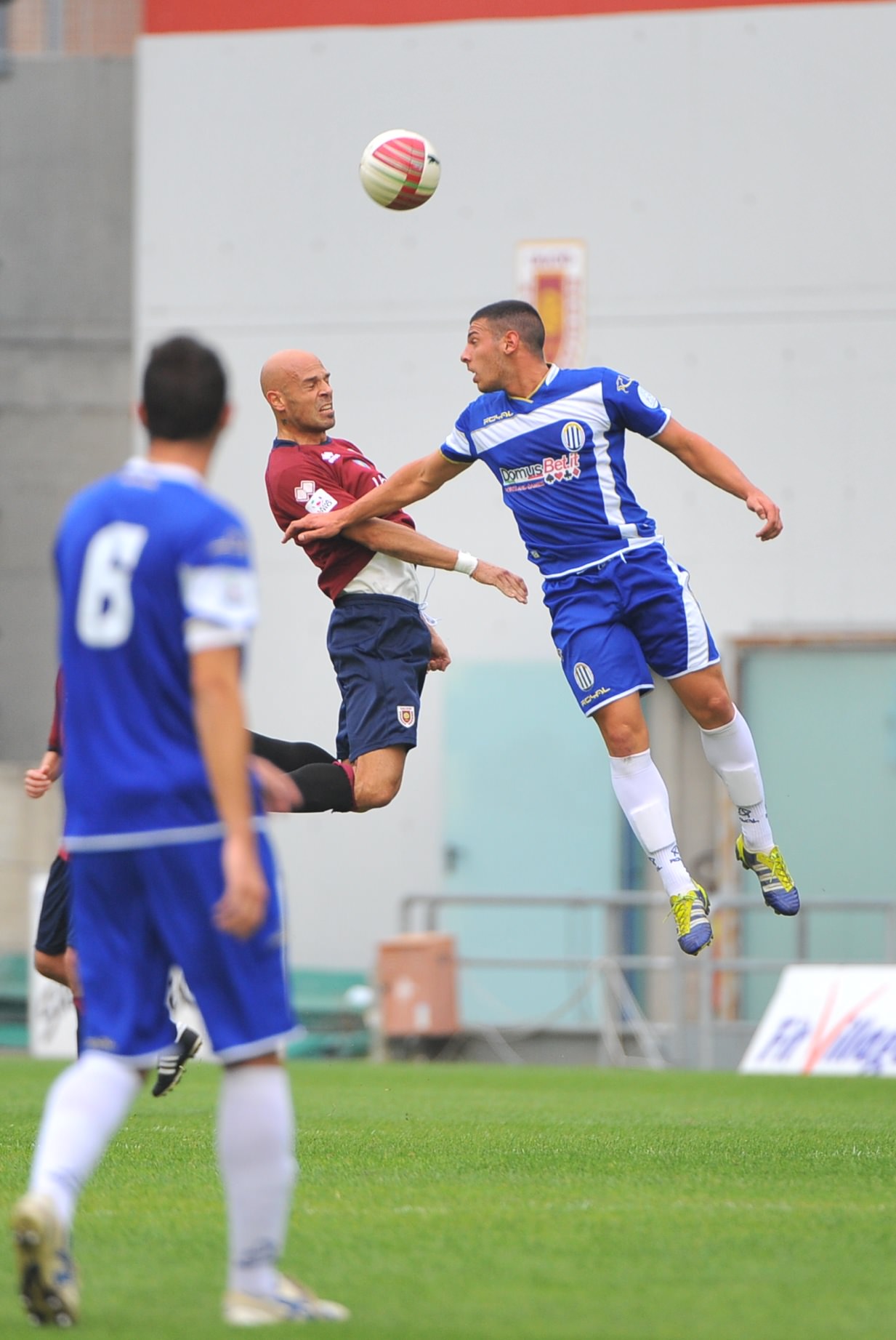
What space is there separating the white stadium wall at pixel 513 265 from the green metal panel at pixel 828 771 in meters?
0.51

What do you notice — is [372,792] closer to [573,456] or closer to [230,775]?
[573,456]

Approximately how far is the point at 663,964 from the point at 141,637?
13.7 meters

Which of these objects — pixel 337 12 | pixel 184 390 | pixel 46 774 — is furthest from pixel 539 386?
pixel 337 12

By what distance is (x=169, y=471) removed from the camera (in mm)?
4352

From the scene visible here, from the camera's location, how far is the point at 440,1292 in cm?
460

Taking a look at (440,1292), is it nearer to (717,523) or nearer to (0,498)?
(717,523)

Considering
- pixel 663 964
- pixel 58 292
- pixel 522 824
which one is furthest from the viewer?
pixel 58 292

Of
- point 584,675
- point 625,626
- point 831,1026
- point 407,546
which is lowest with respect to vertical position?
point 831,1026

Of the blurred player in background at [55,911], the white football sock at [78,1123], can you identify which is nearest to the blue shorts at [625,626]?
the blurred player in background at [55,911]

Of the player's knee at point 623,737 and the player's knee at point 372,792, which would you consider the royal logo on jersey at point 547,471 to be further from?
the player's knee at point 372,792

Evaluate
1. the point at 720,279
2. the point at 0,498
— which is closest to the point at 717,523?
the point at 720,279

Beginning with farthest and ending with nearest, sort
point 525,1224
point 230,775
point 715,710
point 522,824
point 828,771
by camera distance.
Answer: point 522,824 < point 828,771 < point 715,710 < point 525,1224 < point 230,775

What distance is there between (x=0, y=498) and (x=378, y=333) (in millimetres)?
4500

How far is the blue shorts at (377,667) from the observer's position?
8789 millimetres
